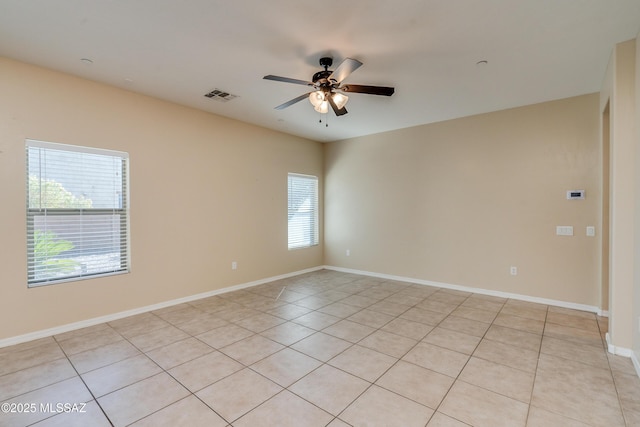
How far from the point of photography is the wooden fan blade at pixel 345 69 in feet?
7.91

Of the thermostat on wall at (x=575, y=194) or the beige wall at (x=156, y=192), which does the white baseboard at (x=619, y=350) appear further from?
the beige wall at (x=156, y=192)

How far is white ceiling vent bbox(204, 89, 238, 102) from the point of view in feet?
12.3

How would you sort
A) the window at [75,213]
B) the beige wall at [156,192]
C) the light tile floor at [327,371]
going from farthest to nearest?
the window at [75,213], the beige wall at [156,192], the light tile floor at [327,371]

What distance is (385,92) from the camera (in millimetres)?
2760

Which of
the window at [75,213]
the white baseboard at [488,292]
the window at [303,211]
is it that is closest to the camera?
the window at [75,213]

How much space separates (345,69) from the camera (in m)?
2.55

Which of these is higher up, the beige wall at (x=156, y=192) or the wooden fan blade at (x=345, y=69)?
the wooden fan blade at (x=345, y=69)

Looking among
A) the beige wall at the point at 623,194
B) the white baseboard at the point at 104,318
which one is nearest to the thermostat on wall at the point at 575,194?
the beige wall at the point at 623,194

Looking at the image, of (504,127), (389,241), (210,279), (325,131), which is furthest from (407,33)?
(210,279)

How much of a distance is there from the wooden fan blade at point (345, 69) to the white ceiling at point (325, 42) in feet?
0.91

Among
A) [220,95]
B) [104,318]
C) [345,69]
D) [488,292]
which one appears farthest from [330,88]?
[488,292]

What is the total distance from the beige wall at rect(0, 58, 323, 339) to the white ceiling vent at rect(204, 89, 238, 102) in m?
0.64

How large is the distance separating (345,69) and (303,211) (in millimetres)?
3977

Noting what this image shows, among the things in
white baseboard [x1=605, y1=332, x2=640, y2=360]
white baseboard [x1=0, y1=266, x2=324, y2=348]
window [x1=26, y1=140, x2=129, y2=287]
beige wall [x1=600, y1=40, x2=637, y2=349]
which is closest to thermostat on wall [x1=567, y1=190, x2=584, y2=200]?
beige wall [x1=600, y1=40, x2=637, y2=349]
